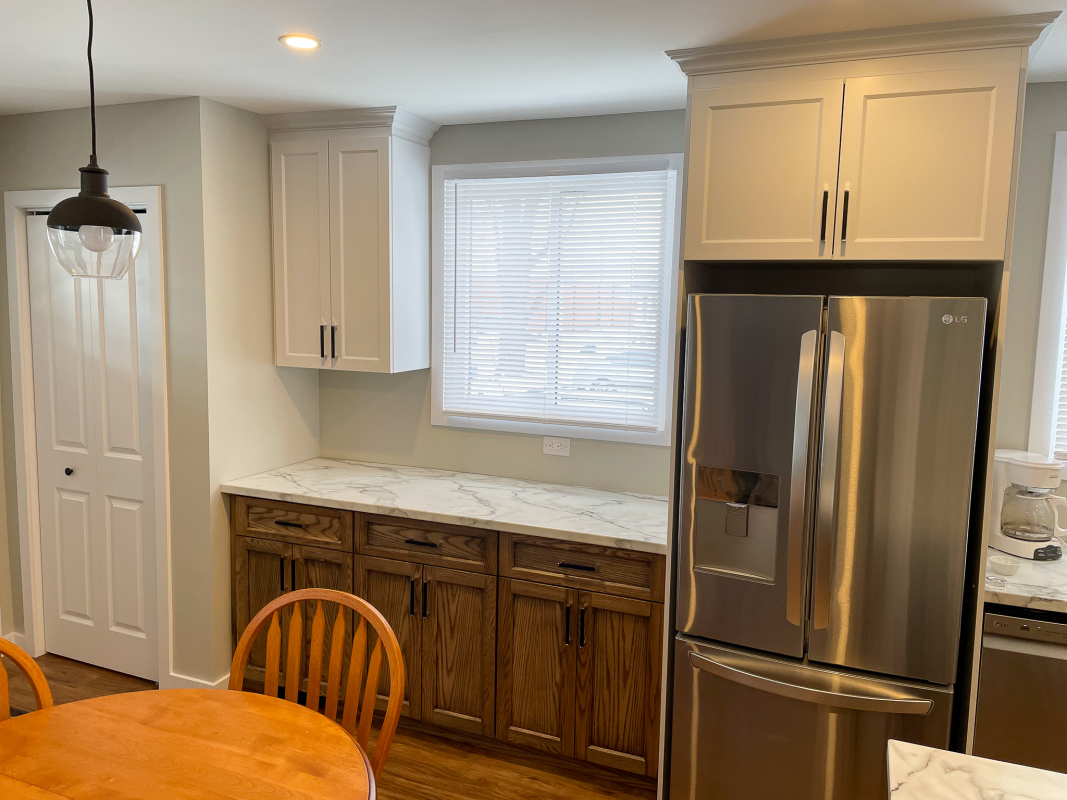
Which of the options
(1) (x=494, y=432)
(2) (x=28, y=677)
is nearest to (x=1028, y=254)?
(1) (x=494, y=432)

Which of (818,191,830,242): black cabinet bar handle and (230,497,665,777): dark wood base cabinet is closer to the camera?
(818,191,830,242): black cabinet bar handle

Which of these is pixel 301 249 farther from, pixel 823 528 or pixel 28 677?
pixel 823 528

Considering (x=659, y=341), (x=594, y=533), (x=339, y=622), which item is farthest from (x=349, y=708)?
(x=659, y=341)

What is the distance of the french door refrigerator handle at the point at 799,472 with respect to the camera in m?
2.10

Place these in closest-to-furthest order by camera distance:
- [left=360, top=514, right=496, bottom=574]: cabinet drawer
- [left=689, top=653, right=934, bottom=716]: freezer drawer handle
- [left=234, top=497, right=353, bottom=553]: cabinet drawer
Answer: [left=689, top=653, right=934, bottom=716]: freezer drawer handle
[left=360, top=514, right=496, bottom=574]: cabinet drawer
[left=234, top=497, right=353, bottom=553]: cabinet drawer

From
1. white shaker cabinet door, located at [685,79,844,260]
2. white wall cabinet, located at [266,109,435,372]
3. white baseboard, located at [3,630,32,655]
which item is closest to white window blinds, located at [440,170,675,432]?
white wall cabinet, located at [266,109,435,372]

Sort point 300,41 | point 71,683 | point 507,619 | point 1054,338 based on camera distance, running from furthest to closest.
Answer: point 71,683 → point 507,619 → point 1054,338 → point 300,41

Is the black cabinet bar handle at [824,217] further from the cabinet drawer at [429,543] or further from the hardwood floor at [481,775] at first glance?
the hardwood floor at [481,775]

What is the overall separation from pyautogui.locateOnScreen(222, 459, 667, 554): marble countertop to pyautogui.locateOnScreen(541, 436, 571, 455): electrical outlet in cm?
15

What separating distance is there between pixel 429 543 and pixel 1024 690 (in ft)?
6.33

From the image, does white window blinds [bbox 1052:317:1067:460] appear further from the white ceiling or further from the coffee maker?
the white ceiling

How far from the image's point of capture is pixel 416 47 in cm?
227

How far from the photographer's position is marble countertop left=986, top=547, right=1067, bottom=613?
2.08 metres

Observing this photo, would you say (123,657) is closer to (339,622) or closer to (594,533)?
(339,622)
